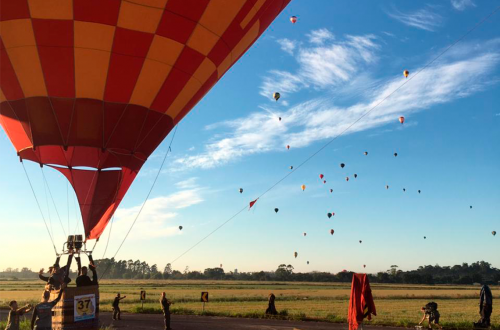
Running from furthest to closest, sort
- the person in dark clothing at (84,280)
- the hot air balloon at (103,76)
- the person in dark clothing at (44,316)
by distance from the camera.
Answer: the hot air balloon at (103,76)
the person in dark clothing at (84,280)
the person in dark clothing at (44,316)

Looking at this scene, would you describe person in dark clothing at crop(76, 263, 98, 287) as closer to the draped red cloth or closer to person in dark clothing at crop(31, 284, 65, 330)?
person in dark clothing at crop(31, 284, 65, 330)

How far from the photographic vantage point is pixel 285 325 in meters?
17.3

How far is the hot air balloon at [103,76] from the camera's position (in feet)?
32.3

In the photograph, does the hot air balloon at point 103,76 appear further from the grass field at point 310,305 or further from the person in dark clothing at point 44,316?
the grass field at point 310,305

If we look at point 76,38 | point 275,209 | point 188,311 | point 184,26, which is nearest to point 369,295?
point 184,26

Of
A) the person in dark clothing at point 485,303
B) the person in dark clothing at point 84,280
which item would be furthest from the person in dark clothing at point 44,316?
the person in dark clothing at point 485,303

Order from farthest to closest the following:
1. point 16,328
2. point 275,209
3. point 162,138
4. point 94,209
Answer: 1. point 275,209
2. point 162,138
3. point 94,209
4. point 16,328

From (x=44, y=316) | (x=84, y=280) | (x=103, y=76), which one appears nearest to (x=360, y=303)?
(x=84, y=280)

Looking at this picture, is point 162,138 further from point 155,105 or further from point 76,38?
point 76,38

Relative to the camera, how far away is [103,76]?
34.5 ft

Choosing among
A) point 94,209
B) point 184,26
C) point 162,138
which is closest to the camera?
point 184,26

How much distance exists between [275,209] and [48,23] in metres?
42.1

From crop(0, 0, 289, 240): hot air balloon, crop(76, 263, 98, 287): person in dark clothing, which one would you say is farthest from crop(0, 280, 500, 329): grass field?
crop(76, 263, 98, 287): person in dark clothing

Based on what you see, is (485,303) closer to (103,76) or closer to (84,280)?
(84,280)
